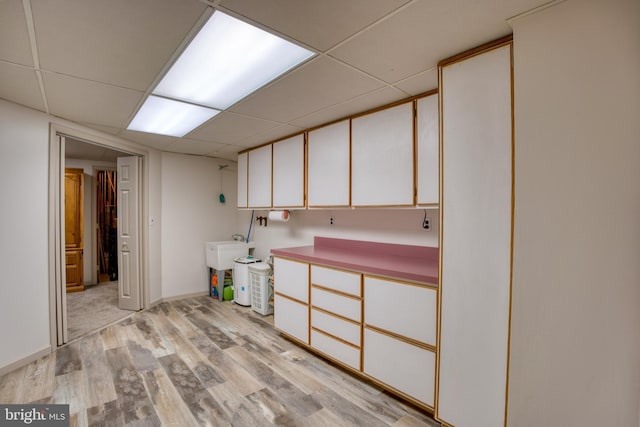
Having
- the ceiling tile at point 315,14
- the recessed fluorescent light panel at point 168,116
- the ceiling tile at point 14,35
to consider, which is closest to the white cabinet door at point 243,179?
the recessed fluorescent light panel at point 168,116

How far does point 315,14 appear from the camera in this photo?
122cm

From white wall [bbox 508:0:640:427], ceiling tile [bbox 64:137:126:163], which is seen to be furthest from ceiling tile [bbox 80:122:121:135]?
white wall [bbox 508:0:640:427]

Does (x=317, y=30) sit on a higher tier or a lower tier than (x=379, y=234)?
higher

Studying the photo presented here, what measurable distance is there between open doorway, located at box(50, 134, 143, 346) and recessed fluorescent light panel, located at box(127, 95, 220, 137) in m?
0.76

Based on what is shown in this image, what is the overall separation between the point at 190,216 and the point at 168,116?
2.12 metres

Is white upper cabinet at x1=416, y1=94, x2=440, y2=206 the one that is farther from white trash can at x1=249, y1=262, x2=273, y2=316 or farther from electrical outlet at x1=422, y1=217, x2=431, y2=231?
white trash can at x1=249, y1=262, x2=273, y2=316

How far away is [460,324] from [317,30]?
1.77 metres

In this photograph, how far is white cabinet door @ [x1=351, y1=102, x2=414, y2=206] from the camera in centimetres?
211

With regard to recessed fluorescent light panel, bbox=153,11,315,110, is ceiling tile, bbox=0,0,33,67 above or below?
below

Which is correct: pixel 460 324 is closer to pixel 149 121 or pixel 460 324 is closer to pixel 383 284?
pixel 383 284

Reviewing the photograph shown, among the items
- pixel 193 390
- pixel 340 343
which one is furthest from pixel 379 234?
pixel 193 390

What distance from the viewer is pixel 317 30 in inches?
52.5

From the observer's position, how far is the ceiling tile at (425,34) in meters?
1.19

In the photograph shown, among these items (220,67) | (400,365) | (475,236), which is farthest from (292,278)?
(220,67)
